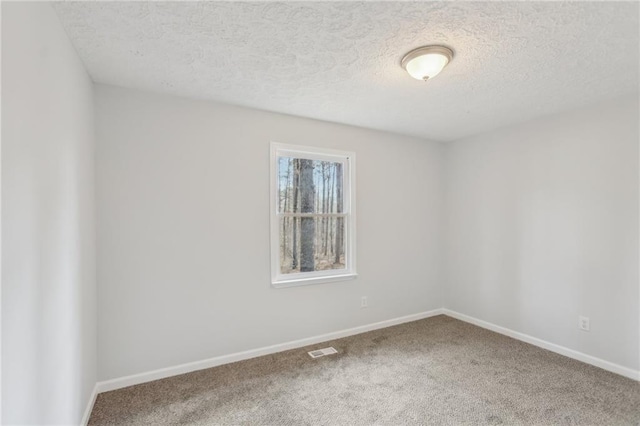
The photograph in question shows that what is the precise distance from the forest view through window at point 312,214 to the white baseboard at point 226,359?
68cm

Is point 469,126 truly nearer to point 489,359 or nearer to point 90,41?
point 489,359

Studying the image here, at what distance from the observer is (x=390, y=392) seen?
8.05 ft

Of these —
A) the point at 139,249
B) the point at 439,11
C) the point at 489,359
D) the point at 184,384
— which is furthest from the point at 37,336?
the point at 489,359

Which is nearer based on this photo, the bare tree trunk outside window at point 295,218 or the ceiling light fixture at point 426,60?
the ceiling light fixture at point 426,60

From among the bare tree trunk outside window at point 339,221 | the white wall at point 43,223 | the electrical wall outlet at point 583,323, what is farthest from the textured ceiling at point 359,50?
the electrical wall outlet at point 583,323

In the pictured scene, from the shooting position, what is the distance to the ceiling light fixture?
1.95 m

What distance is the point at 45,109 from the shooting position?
149 centimetres

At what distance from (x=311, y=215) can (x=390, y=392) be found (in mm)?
1855

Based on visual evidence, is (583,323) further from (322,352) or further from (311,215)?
(311,215)

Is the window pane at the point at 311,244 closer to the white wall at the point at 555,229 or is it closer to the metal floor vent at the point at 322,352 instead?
the metal floor vent at the point at 322,352

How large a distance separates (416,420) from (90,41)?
10.6 ft

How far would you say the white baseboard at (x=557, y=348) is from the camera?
2.71m

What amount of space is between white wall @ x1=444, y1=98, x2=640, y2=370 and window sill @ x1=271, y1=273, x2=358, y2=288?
1.69 m

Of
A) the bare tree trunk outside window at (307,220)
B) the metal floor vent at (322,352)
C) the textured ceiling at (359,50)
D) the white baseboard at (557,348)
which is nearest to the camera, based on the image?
the textured ceiling at (359,50)
